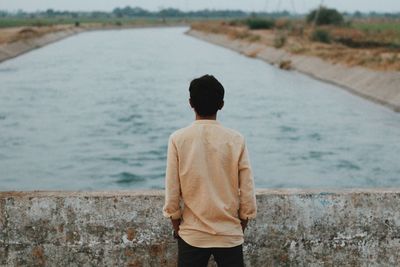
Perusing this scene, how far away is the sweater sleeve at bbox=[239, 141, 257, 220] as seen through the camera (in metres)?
2.97

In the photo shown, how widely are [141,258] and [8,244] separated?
91 centimetres

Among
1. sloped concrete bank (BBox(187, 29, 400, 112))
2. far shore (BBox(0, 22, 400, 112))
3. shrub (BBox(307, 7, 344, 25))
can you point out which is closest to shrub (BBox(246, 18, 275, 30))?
shrub (BBox(307, 7, 344, 25))

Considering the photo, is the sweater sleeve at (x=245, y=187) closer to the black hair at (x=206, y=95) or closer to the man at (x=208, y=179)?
the man at (x=208, y=179)

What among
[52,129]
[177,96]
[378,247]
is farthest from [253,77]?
[378,247]

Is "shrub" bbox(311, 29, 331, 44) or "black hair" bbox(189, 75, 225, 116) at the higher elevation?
"black hair" bbox(189, 75, 225, 116)

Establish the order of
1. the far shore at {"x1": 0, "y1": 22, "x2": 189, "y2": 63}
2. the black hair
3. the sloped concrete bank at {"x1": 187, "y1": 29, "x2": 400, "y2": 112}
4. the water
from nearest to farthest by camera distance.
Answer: the black hair
the water
the sloped concrete bank at {"x1": 187, "y1": 29, "x2": 400, "y2": 112}
the far shore at {"x1": 0, "y1": 22, "x2": 189, "y2": 63}

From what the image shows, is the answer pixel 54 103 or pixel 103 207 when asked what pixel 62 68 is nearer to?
pixel 54 103

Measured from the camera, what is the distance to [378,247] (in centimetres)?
402

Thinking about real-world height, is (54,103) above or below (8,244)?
below

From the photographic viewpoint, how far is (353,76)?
108 ft

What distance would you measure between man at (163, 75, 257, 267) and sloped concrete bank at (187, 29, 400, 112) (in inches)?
937

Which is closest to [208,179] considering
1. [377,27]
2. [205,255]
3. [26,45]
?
[205,255]

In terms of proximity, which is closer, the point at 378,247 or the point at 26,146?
the point at 378,247

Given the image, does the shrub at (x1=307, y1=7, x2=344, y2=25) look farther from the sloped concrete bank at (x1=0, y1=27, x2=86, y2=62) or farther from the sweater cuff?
the sweater cuff
